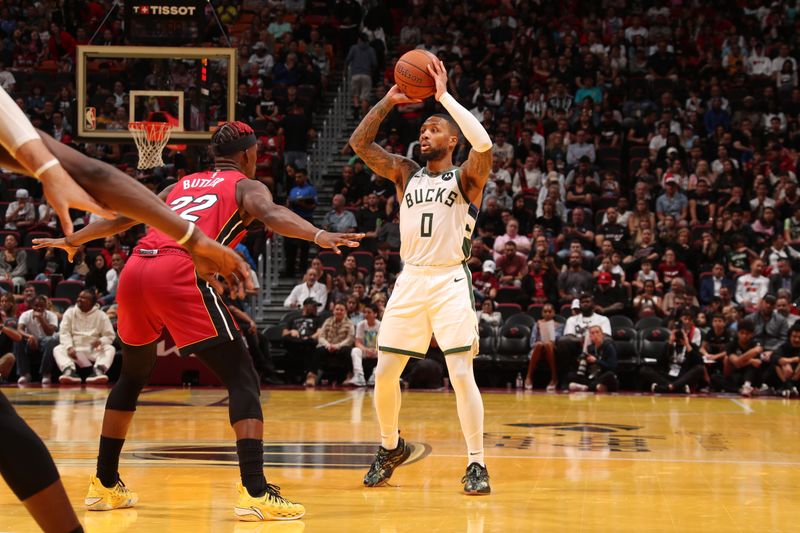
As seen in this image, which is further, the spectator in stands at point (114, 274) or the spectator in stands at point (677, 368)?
the spectator in stands at point (114, 274)

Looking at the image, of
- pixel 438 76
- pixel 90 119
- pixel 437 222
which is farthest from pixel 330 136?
pixel 437 222

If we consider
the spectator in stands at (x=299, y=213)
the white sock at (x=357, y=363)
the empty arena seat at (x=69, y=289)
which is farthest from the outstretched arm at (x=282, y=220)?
the spectator in stands at (x=299, y=213)

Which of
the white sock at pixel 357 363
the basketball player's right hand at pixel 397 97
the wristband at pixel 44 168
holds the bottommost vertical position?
the white sock at pixel 357 363

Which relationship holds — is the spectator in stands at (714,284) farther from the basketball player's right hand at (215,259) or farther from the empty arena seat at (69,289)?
the basketball player's right hand at (215,259)

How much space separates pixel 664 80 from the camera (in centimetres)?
2242

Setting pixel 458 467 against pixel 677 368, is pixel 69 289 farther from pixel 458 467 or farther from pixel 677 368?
pixel 458 467

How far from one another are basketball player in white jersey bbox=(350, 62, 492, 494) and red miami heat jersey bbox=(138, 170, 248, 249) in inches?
52.3

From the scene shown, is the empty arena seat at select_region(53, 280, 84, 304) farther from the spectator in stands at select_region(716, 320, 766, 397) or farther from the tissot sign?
the spectator in stands at select_region(716, 320, 766, 397)

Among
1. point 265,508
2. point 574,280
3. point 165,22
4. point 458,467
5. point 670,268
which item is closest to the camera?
point 265,508

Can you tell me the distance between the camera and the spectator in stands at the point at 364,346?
16.2 metres

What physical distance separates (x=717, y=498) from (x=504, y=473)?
1574 mm

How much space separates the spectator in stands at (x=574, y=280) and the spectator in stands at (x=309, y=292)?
3979mm

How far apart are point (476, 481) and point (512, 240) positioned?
11824 millimetres

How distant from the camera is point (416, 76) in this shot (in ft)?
23.6
